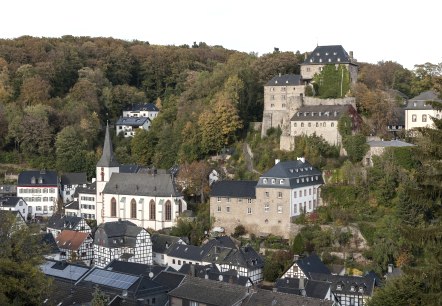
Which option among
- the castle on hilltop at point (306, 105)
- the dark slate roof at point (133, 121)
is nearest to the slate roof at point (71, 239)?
the castle on hilltop at point (306, 105)

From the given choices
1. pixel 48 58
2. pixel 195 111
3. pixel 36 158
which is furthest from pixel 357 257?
pixel 48 58

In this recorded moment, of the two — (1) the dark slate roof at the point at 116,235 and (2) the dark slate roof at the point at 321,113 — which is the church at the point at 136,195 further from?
(2) the dark slate roof at the point at 321,113

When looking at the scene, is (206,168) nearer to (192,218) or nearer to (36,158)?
(192,218)

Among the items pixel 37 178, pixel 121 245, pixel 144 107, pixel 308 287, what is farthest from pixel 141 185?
pixel 308 287

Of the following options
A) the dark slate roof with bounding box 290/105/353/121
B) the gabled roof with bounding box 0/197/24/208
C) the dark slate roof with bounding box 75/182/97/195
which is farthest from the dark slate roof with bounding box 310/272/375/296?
the gabled roof with bounding box 0/197/24/208

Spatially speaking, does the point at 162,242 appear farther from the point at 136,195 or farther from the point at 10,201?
the point at 10,201

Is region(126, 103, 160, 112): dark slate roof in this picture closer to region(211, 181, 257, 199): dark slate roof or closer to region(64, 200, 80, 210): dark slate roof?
region(64, 200, 80, 210): dark slate roof
